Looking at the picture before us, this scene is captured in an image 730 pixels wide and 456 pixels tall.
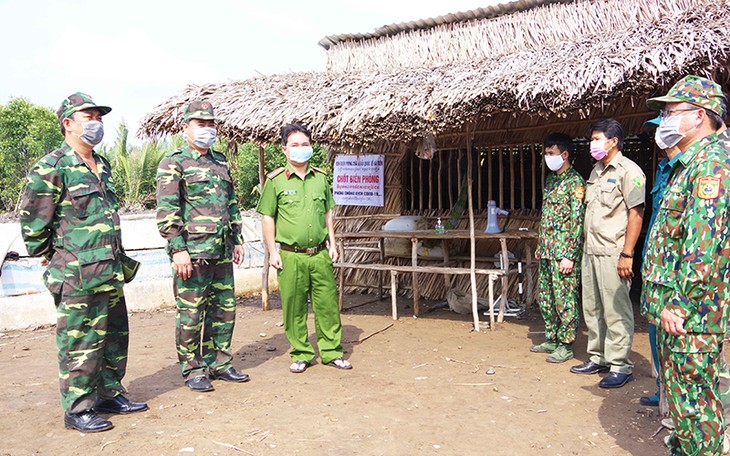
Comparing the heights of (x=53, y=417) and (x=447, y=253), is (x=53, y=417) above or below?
below

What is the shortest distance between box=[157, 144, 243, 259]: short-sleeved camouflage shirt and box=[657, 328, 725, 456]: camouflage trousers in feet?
9.67

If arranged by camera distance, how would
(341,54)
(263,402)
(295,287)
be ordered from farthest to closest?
(341,54) → (295,287) → (263,402)

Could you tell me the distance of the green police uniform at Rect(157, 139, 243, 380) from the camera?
160 inches

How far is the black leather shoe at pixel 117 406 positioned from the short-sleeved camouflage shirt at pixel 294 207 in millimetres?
1593

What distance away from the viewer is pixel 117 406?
152 inches

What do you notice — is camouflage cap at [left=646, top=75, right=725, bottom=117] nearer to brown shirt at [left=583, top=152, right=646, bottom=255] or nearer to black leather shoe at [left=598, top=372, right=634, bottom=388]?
brown shirt at [left=583, top=152, right=646, bottom=255]

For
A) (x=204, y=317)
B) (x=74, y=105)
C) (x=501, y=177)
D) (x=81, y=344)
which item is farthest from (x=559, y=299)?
(x=74, y=105)

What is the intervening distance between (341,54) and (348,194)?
2.34 m

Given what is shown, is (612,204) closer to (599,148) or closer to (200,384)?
(599,148)

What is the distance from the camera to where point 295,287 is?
15.2 feet

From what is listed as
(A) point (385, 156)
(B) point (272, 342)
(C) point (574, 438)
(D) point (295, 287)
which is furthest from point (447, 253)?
(C) point (574, 438)

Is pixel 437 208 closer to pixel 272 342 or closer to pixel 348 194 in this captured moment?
pixel 348 194

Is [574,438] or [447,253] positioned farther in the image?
[447,253]

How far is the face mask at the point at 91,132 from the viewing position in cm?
355
